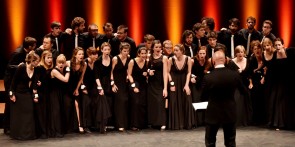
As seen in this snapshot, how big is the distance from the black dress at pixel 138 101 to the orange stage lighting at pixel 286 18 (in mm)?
4395

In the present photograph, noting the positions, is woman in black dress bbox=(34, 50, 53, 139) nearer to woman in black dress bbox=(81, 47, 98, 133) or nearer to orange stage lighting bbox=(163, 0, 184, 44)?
woman in black dress bbox=(81, 47, 98, 133)

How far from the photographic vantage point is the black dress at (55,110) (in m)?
6.56

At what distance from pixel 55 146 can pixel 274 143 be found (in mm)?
2736

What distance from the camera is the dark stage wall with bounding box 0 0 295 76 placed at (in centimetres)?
934

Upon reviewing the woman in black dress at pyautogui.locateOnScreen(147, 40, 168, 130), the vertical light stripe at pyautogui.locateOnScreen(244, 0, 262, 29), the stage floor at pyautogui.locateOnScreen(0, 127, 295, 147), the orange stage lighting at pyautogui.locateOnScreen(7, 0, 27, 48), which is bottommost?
the stage floor at pyautogui.locateOnScreen(0, 127, 295, 147)

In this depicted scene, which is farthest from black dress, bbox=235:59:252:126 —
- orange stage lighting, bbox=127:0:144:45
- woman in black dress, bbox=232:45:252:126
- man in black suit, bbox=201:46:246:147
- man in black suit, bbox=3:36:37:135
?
orange stage lighting, bbox=127:0:144:45

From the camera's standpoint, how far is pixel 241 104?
731 centimetres

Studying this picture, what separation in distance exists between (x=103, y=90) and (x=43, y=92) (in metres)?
0.92

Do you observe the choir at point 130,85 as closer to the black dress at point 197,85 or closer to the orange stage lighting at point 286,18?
the black dress at point 197,85

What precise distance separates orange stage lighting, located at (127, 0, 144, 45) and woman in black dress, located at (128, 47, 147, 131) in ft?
9.46

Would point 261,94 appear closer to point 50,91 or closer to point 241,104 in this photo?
point 241,104

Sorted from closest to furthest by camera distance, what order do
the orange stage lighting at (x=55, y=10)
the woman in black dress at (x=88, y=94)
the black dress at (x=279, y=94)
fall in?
1. the black dress at (x=279, y=94)
2. the woman in black dress at (x=88, y=94)
3. the orange stage lighting at (x=55, y=10)

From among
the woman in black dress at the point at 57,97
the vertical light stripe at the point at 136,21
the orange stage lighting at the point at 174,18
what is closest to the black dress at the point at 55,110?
the woman in black dress at the point at 57,97

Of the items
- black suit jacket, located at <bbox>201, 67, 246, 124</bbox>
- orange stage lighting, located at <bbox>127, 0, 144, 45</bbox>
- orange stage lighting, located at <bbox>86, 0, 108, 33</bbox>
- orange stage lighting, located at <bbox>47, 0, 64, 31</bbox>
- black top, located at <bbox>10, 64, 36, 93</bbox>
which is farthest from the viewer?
orange stage lighting, located at <bbox>127, 0, 144, 45</bbox>
